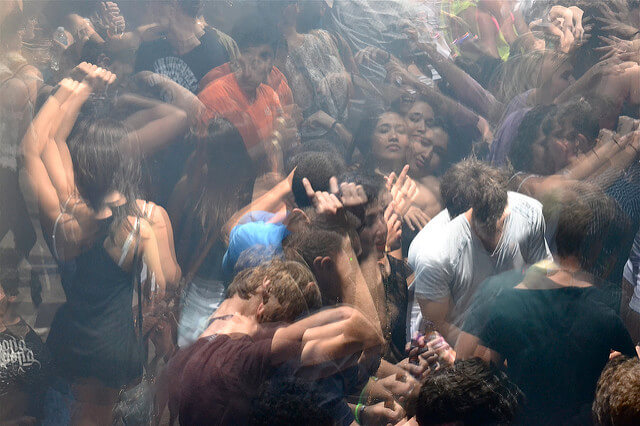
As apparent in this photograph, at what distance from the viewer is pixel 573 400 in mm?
1918

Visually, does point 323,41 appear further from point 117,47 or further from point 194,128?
point 117,47

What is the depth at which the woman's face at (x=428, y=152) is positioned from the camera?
218cm

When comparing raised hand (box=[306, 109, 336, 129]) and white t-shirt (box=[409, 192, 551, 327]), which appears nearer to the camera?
white t-shirt (box=[409, 192, 551, 327])

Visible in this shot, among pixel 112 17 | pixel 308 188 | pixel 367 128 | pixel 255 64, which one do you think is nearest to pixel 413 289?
pixel 308 188

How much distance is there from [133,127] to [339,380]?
123 centimetres

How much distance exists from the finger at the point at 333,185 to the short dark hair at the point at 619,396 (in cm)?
110

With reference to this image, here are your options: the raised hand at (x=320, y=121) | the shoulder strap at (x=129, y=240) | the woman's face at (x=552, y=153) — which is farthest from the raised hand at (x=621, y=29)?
the shoulder strap at (x=129, y=240)

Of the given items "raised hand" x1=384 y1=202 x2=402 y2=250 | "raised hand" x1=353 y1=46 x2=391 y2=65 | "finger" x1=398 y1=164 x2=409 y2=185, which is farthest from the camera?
"raised hand" x1=353 y1=46 x2=391 y2=65

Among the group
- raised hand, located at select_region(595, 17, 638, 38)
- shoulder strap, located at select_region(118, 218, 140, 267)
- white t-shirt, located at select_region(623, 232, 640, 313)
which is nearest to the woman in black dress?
shoulder strap, located at select_region(118, 218, 140, 267)

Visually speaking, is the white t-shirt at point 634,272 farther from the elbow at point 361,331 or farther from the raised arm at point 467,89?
the elbow at point 361,331

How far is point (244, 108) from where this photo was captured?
2125 mm

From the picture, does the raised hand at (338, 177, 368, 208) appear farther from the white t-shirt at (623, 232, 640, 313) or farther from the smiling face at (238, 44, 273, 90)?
the white t-shirt at (623, 232, 640, 313)

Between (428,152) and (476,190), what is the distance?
0.26 m

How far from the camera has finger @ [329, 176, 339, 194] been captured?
6.47 feet
